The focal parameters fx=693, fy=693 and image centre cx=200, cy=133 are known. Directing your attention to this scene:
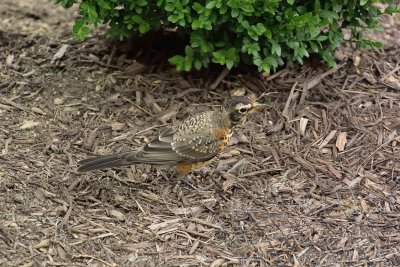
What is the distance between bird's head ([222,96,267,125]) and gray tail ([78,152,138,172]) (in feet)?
3.26

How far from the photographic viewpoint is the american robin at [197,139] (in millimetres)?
6211

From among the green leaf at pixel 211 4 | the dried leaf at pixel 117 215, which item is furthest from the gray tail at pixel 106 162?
the green leaf at pixel 211 4

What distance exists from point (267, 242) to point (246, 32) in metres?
2.22

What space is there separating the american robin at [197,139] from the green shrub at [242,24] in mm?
736

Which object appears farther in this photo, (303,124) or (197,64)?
(197,64)

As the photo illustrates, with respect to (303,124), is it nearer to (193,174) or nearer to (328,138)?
(328,138)

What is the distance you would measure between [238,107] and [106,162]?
130cm

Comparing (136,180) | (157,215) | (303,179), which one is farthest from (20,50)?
(303,179)

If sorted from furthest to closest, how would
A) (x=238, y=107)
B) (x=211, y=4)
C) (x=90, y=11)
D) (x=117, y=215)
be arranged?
(x=90, y=11)
(x=211, y=4)
(x=238, y=107)
(x=117, y=215)

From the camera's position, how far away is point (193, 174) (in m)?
6.64

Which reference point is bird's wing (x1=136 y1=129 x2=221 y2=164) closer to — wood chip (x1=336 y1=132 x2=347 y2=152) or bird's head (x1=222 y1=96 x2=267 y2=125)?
bird's head (x1=222 y1=96 x2=267 y2=125)

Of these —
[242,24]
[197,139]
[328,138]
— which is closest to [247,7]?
[242,24]

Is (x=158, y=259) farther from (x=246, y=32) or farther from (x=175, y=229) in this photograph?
(x=246, y=32)

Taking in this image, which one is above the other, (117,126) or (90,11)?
(90,11)
